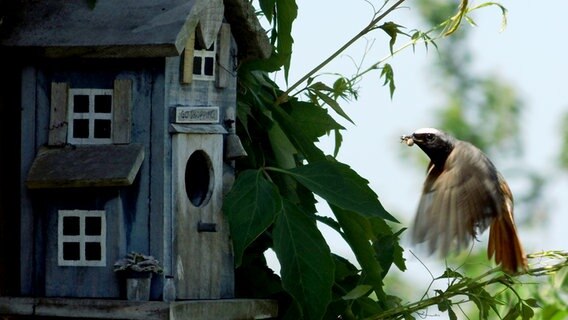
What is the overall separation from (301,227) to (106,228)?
0.46 meters

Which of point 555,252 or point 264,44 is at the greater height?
point 264,44

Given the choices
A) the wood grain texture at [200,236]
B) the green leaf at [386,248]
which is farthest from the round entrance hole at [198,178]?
the green leaf at [386,248]

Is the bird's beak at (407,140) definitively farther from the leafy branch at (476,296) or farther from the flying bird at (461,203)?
the leafy branch at (476,296)

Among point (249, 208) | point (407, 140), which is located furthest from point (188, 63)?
point (407, 140)

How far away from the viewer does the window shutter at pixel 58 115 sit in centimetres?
334

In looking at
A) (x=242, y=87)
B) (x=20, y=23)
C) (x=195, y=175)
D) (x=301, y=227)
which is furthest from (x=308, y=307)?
(x=20, y=23)

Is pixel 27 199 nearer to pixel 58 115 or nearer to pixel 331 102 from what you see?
pixel 58 115

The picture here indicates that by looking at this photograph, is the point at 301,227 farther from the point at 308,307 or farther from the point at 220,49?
the point at 220,49

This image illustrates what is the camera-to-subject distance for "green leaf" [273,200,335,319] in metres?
3.34

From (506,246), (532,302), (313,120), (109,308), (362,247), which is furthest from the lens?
(506,246)

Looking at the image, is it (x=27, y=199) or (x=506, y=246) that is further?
(x=506, y=246)

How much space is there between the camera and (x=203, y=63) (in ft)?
11.5

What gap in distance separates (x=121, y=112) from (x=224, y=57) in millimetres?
363

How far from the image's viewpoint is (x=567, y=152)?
2036cm
